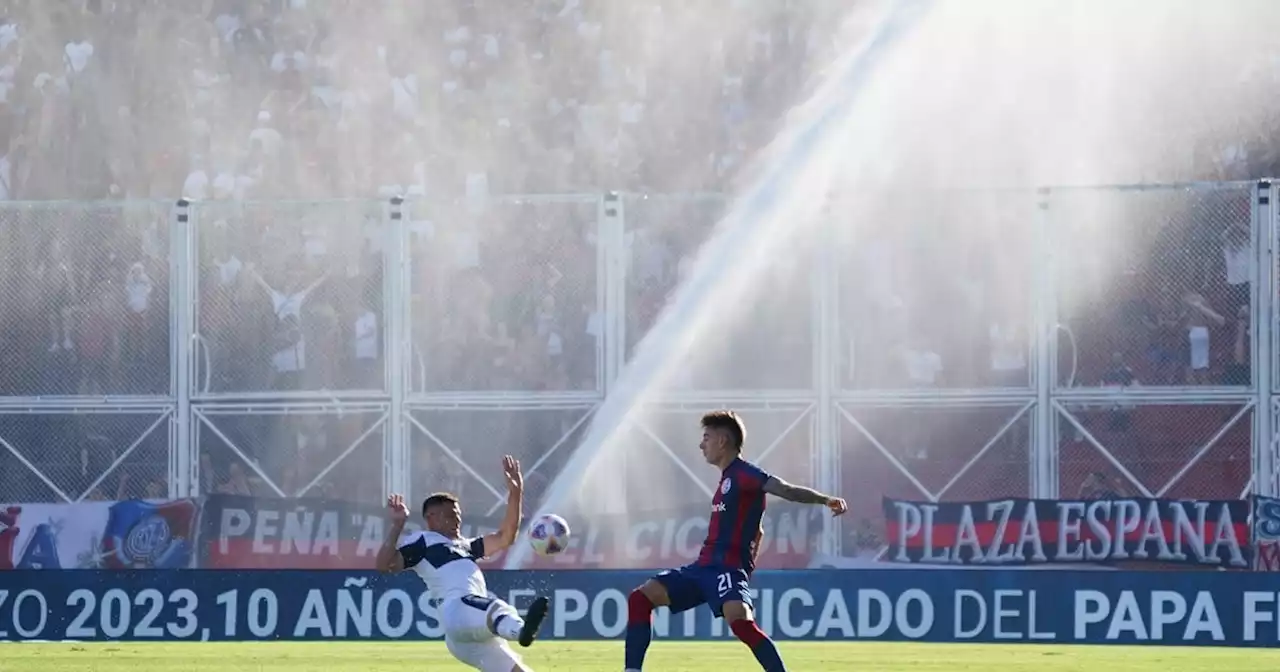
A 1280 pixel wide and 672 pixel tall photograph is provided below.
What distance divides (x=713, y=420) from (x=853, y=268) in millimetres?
10222

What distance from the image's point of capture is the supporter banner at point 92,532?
20.5 m

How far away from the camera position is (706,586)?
394 inches

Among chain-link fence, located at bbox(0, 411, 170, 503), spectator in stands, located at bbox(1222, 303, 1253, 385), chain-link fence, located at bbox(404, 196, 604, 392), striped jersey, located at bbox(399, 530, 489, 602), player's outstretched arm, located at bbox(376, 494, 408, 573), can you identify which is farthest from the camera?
chain-link fence, located at bbox(0, 411, 170, 503)

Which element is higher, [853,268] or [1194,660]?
[853,268]

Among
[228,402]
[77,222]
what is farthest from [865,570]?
[77,222]

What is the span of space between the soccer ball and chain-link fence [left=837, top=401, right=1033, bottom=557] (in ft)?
30.4

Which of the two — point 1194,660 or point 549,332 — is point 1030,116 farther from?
point 1194,660

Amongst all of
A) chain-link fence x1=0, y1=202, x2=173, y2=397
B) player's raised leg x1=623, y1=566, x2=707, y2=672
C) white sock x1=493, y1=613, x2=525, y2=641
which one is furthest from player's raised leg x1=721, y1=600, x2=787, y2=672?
chain-link fence x1=0, y1=202, x2=173, y2=397

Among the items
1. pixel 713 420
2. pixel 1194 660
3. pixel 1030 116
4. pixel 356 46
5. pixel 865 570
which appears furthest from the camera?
pixel 356 46

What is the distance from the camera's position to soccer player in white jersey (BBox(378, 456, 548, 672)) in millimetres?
9977

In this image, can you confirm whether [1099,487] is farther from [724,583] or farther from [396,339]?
[724,583]

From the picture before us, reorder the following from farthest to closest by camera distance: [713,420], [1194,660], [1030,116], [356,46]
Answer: [356,46]
[1030,116]
[1194,660]
[713,420]

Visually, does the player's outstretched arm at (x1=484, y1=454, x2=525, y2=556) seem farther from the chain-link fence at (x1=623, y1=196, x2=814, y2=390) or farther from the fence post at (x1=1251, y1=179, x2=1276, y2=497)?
the fence post at (x1=1251, y1=179, x2=1276, y2=497)

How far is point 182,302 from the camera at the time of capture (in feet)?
66.9
